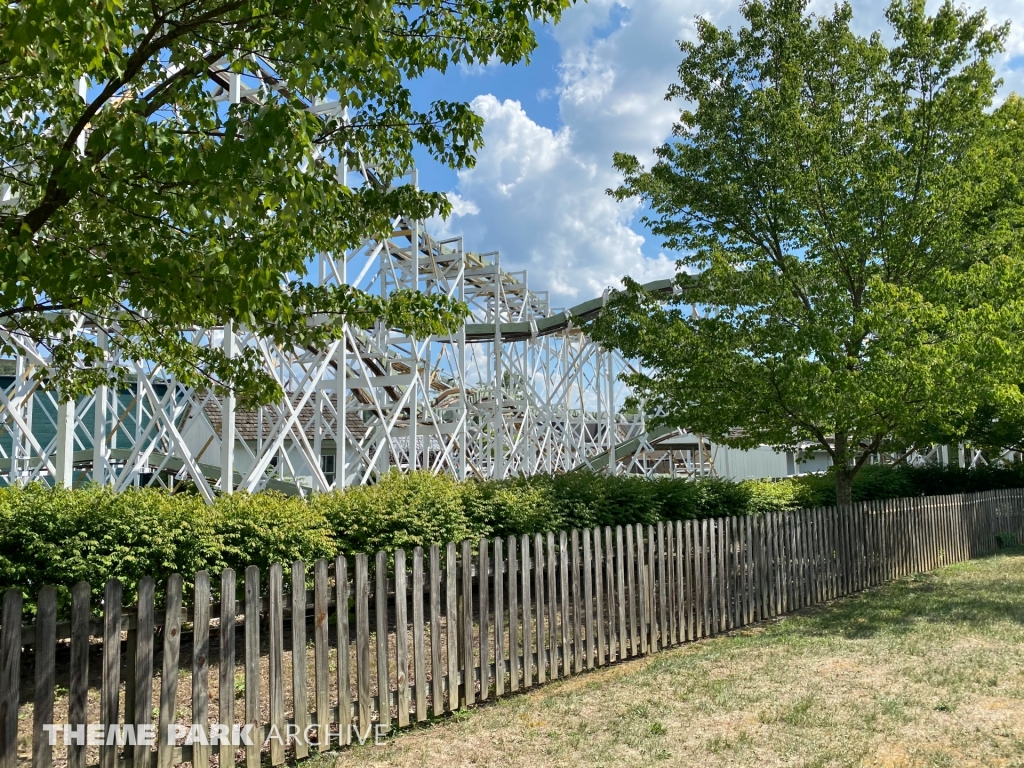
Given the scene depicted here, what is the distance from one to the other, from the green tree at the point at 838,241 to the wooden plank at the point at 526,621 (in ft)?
16.1

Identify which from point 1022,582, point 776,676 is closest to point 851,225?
point 1022,582

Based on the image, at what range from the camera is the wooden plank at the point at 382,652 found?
5.03 meters

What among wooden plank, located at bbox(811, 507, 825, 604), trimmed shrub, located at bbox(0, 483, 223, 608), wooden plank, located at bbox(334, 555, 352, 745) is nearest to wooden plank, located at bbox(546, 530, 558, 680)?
wooden plank, located at bbox(334, 555, 352, 745)

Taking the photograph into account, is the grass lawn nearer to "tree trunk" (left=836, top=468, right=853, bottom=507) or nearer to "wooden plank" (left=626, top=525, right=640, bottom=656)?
"wooden plank" (left=626, top=525, right=640, bottom=656)

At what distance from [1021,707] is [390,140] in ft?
19.8

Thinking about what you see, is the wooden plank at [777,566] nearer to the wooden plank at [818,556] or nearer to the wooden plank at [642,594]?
the wooden plank at [818,556]

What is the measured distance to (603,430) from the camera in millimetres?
49156

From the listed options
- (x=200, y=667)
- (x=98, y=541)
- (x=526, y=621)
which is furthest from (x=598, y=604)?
(x=98, y=541)

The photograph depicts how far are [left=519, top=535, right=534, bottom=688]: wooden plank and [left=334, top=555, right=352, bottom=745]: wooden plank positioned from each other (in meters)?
1.58

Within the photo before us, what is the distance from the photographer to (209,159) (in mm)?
3658

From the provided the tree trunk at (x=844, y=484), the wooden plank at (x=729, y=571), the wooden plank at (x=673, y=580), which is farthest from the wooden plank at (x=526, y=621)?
the tree trunk at (x=844, y=484)

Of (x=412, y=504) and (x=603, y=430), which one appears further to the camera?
(x=603, y=430)

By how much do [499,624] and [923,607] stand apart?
20.6 ft

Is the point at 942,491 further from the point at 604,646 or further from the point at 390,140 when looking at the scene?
the point at 390,140
